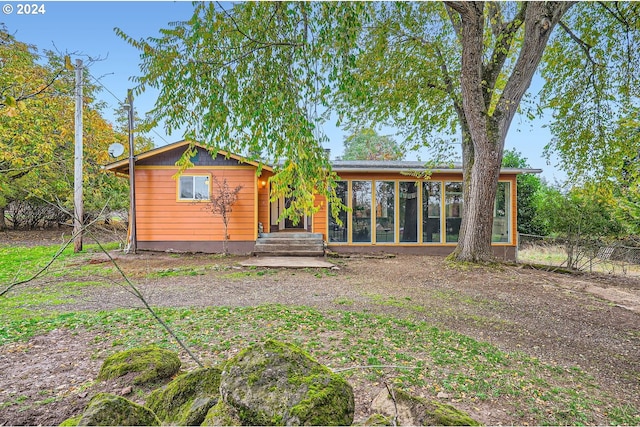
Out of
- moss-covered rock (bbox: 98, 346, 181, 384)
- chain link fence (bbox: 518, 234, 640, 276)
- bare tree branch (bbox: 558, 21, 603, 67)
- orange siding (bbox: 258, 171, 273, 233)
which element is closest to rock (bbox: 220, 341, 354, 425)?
moss-covered rock (bbox: 98, 346, 181, 384)

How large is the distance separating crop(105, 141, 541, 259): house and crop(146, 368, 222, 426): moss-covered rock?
9200mm

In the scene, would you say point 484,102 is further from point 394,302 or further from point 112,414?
point 112,414

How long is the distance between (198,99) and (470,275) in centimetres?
665

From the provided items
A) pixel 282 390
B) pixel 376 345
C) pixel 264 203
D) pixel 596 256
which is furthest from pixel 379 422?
pixel 264 203

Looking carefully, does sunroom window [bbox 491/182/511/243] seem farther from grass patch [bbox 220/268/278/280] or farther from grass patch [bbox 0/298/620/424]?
grass patch [bbox 0/298/620/424]

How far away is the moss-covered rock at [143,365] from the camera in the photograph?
7.38ft

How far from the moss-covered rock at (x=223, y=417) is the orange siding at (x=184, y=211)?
9.75 meters

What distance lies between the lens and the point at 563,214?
8211mm

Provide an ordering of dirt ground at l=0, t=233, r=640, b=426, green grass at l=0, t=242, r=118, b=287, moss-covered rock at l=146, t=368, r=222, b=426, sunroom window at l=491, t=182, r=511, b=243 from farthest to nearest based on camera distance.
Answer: sunroom window at l=491, t=182, r=511, b=243
green grass at l=0, t=242, r=118, b=287
dirt ground at l=0, t=233, r=640, b=426
moss-covered rock at l=146, t=368, r=222, b=426

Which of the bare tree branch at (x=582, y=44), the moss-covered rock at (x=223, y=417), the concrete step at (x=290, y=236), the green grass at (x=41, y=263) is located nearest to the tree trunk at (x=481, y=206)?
the bare tree branch at (x=582, y=44)

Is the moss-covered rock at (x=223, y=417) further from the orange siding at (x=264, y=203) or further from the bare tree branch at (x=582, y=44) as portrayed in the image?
the bare tree branch at (x=582, y=44)

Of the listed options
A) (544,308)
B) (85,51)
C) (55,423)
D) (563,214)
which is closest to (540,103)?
(563,214)

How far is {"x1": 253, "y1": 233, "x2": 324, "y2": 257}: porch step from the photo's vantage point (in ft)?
33.8

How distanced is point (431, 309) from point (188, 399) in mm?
4078
